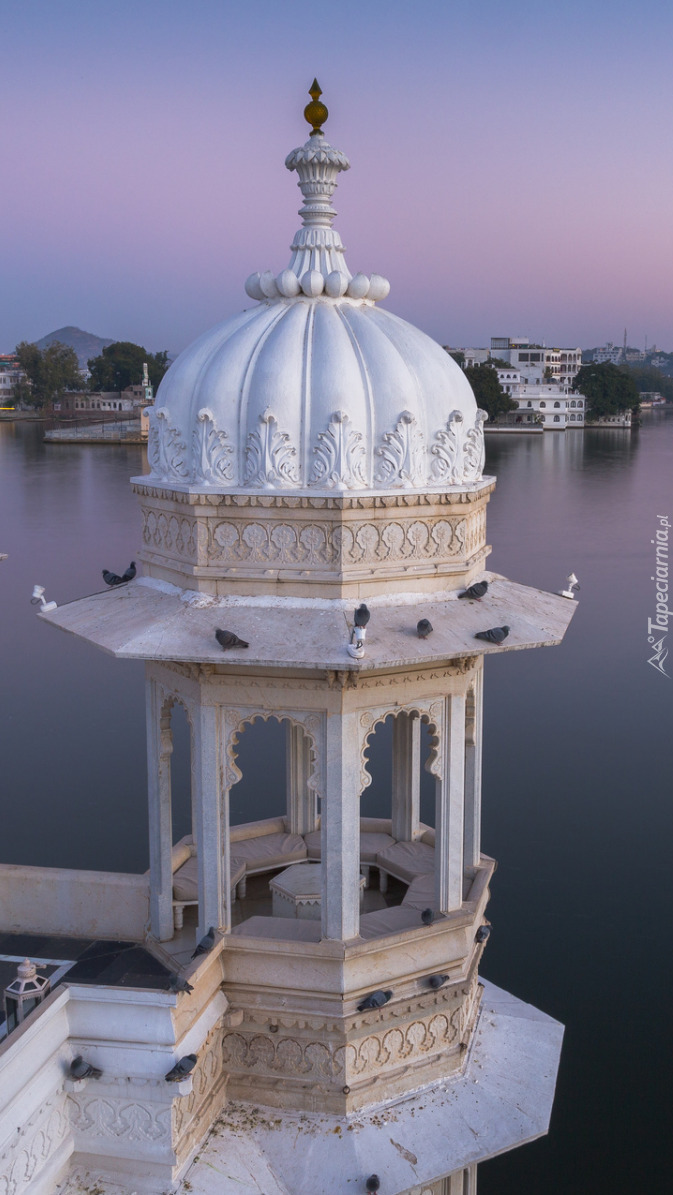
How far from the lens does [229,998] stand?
6629mm

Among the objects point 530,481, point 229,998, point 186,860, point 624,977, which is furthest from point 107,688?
point 530,481

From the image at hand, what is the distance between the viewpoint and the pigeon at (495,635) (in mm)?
6180

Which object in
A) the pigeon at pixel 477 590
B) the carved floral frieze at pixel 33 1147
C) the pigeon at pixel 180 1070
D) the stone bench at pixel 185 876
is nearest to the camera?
→ the carved floral frieze at pixel 33 1147

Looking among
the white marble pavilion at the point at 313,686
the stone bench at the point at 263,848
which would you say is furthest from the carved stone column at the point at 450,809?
the stone bench at the point at 263,848

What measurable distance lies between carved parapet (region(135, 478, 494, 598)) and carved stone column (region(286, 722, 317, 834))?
2.58m

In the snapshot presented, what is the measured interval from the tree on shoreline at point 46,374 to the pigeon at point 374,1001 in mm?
89899

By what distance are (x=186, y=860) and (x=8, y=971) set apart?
169 cm

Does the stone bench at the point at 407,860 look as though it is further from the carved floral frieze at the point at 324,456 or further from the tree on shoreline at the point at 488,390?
the tree on shoreline at the point at 488,390

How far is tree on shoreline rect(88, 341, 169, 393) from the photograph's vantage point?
96.0 m

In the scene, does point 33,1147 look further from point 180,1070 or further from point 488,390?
point 488,390

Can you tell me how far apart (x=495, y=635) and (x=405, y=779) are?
281 centimetres

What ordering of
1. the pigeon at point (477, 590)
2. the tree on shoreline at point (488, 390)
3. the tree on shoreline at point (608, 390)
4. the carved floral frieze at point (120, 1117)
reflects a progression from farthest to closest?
the tree on shoreline at point (608, 390) → the tree on shoreline at point (488, 390) → the pigeon at point (477, 590) → the carved floral frieze at point (120, 1117)

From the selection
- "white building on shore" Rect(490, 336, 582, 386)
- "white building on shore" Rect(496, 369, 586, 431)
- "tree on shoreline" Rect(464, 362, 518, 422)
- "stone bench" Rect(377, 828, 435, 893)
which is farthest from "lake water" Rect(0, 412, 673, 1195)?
"white building on shore" Rect(490, 336, 582, 386)

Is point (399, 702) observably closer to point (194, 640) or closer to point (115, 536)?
point (194, 640)
